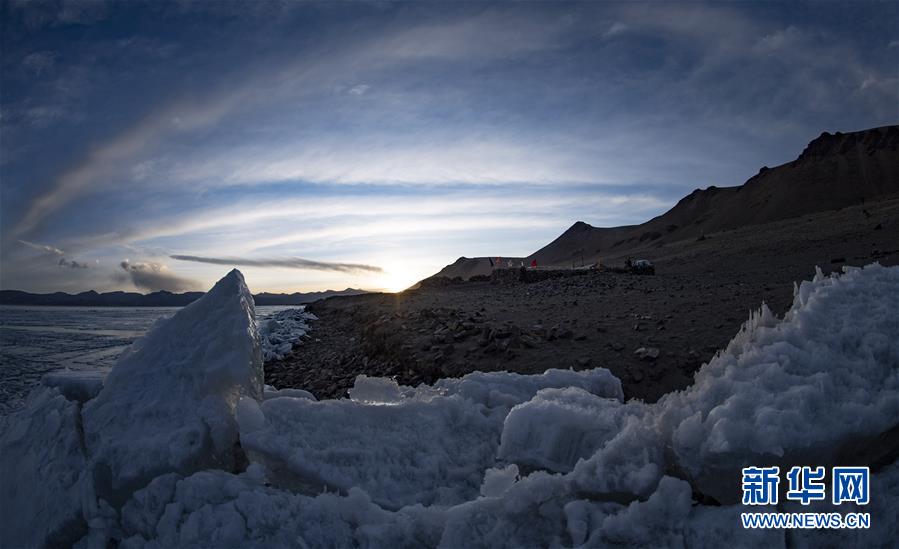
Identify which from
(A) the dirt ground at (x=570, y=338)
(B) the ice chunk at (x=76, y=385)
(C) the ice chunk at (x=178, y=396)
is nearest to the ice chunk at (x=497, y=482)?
(C) the ice chunk at (x=178, y=396)

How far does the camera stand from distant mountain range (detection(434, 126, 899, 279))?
71.8 m

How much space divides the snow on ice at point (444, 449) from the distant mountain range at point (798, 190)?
64.0 metres

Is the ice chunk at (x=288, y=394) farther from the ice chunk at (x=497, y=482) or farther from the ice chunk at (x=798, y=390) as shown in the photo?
the ice chunk at (x=798, y=390)

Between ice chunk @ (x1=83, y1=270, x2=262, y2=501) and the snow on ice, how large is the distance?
0.01 meters

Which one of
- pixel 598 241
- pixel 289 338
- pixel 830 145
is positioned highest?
pixel 830 145

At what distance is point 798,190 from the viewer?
75.6 m

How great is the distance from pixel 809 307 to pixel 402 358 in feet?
23.7

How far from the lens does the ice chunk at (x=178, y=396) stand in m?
3.11

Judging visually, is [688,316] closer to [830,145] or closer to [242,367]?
[242,367]

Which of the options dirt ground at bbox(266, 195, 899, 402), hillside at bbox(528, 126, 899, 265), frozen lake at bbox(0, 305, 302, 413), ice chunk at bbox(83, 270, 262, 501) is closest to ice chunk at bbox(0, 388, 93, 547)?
ice chunk at bbox(83, 270, 262, 501)

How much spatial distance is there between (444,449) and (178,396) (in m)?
1.98

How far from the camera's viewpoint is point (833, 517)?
94.2 inches

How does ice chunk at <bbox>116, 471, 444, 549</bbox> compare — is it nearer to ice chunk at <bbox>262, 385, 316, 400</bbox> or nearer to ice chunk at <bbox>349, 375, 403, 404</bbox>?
ice chunk at <bbox>262, 385, 316, 400</bbox>

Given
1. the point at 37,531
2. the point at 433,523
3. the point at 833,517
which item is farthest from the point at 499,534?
the point at 37,531
